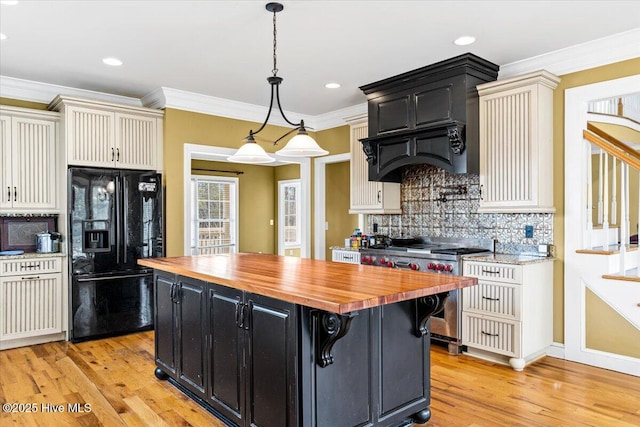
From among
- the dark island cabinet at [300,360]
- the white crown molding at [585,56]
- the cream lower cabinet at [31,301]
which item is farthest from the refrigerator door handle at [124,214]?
the white crown molding at [585,56]

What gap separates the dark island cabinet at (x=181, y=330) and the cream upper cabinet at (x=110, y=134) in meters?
1.94

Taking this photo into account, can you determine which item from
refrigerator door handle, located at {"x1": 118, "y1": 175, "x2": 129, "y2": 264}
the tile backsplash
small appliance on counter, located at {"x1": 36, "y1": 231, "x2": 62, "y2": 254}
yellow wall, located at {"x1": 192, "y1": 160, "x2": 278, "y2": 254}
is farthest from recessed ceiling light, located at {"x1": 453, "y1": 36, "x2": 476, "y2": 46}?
yellow wall, located at {"x1": 192, "y1": 160, "x2": 278, "y2": 254}

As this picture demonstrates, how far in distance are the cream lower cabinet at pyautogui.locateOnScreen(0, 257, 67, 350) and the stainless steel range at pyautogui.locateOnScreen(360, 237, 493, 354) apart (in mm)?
3169

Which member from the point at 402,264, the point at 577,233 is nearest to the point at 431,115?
the point at 402,264

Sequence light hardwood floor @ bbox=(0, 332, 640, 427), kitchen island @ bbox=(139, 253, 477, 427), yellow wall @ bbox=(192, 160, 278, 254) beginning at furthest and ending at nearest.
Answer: yellow wall @ bbox=(192, 160, 278, 254), light hardwood floor @ bbox=(0, 332, 640, 427), kitchen island @ bbox=(139, 253, 477, 427)

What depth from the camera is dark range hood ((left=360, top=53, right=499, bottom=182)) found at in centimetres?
388

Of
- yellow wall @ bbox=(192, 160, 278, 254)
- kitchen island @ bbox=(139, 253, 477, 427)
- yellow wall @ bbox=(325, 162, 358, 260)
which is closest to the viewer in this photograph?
kitchen island @ bbox=(139, 253, 477, 427)

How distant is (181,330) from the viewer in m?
3.00

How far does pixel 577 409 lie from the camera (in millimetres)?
2770

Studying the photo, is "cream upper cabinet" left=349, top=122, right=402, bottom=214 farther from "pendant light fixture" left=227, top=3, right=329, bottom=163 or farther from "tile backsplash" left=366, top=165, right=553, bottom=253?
"pendant light fixture" left=227, top=3, right=329, bottom=163

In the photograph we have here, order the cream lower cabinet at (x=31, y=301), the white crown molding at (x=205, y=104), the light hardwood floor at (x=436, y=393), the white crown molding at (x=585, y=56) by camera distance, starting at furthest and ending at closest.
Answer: the white crown molding at (x=205, y=104), the cream lower cabinet at (x=31, y=301), the white crown molding at (x=585, y=56), the light hardwood floor at (x=436, y=393)

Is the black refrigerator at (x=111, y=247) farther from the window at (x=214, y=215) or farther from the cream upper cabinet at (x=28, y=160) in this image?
the window at (x=214, y=215)

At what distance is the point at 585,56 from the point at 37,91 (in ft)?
17.4

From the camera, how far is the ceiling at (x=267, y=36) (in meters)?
2.94
